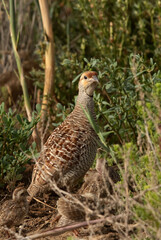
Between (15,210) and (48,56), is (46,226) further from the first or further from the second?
(48,56)

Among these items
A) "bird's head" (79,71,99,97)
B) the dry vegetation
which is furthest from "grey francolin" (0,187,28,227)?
"bird's head" (79,71,99,97)

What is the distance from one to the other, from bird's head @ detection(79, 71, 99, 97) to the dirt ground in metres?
1.22

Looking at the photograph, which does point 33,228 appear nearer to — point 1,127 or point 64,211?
point 64,211

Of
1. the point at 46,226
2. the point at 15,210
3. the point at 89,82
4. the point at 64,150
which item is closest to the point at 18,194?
the point at 15,210

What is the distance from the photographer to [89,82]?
14.0 feet

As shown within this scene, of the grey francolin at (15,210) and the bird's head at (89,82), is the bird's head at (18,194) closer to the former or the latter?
the grey francolin at (15,210)

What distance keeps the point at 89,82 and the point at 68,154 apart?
80cm

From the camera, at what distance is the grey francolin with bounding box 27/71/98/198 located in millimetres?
3982

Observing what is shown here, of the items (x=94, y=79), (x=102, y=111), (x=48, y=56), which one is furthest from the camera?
(x=48, y=56)

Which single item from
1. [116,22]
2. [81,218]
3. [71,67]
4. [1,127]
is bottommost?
[81,218]

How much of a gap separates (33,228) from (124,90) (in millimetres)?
1716

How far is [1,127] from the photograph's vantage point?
4.29 meters

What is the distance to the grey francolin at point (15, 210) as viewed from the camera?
11.8ft

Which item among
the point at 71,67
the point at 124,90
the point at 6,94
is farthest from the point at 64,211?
the point at 6,94
